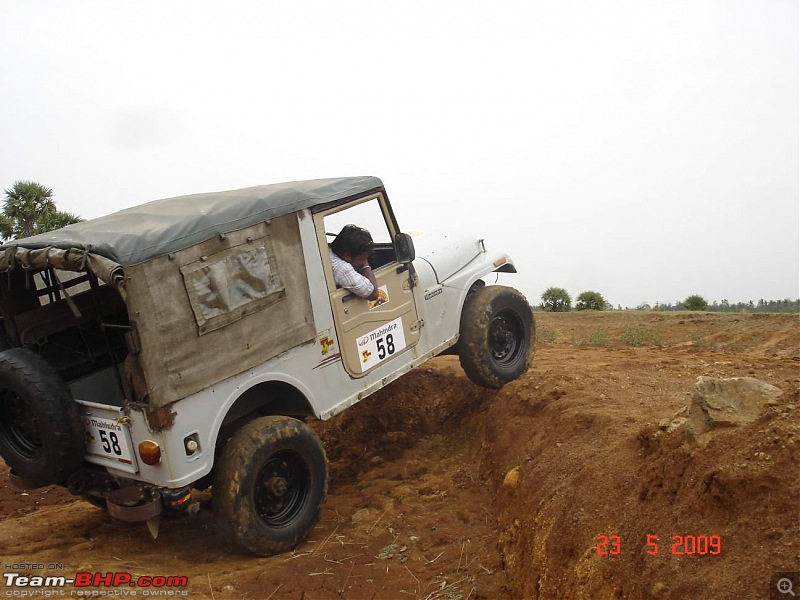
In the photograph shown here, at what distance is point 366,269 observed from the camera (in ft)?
17.7

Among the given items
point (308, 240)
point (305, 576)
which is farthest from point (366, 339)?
point (305, 576)

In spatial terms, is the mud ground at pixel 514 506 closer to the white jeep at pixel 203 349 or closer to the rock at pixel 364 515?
the rock at pixel 364 515

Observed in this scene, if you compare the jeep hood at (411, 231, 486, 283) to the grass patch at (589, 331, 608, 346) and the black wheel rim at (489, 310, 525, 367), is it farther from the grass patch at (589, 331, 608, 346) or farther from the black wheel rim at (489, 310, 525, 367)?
the grass patch at (589, 331, 608, 346)

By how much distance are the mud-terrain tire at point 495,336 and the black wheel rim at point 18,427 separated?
3.55 m

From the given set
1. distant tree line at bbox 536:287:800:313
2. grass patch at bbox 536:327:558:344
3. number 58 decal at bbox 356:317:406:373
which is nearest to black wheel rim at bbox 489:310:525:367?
number 58 decal at bbox 356:317:406:373

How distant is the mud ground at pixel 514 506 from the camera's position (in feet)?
10.3

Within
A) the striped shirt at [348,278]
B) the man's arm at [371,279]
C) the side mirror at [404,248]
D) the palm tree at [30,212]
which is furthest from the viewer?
the palm tree at [30,212]

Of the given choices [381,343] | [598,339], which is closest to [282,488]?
[381,343]

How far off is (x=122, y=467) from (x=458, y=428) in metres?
3.49

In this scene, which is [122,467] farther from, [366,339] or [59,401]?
[366,339]

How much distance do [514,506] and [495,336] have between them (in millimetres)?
2182

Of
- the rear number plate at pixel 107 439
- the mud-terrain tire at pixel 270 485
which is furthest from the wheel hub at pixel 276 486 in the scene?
the rear number plate at pixel 107 439

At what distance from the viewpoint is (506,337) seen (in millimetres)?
6770

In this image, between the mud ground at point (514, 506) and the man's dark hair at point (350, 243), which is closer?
the mud ground at point (514, 506)
